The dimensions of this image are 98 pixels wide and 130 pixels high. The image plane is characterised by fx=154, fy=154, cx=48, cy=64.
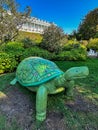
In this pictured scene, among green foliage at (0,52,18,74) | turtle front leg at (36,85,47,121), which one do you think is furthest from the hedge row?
turtle front leg at (36,85,47,121)

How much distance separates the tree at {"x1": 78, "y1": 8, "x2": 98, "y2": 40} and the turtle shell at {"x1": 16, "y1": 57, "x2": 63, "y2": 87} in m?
20.1

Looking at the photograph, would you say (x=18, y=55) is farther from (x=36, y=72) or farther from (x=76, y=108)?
(x=76, y=108)

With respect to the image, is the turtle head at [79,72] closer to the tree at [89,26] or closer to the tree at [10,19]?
the tree at [10,19]

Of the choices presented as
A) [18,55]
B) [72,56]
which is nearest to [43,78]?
[18,55]

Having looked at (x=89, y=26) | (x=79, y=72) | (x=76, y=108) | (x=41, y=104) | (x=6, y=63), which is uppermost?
(x=89, y=26)

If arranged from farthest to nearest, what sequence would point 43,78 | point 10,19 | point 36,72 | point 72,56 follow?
point 10,19, point 72,56, point 36,72, point 43,78

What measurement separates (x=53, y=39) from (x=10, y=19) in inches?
134

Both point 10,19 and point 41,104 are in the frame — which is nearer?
point 41,104

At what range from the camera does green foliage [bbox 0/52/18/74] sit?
19.2 feet

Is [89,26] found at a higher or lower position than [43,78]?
higher

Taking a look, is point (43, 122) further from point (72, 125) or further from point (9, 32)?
point (9, 32)

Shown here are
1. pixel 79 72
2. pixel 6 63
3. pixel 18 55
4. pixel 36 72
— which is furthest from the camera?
pixel 18 55

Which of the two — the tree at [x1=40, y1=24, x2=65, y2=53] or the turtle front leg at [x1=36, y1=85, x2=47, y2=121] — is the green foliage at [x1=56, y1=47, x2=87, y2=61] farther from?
the turtle front leg at [x1=36, y1=85, x2=47, y2=121]

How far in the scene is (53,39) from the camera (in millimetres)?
9078
